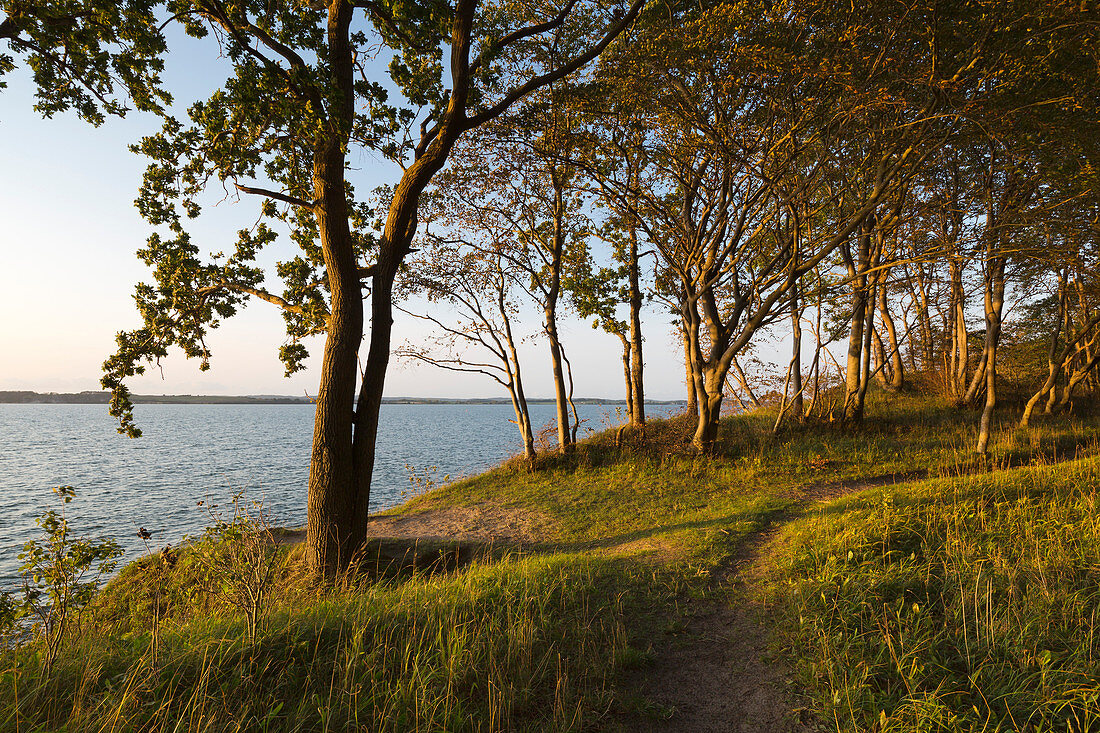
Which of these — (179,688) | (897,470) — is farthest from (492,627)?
(897,470)

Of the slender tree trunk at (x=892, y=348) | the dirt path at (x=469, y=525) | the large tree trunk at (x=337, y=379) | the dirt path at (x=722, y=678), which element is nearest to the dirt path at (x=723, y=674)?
the dirt path at (x=722, y=678)

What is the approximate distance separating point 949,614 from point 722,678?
199 cm

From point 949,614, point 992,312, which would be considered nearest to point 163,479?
point 949,614

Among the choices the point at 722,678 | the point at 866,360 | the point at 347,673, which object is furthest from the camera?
the point at 866,360

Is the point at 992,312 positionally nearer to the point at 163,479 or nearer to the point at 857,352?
the point at 857,352

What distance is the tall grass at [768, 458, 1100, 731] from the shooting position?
297 centimetres

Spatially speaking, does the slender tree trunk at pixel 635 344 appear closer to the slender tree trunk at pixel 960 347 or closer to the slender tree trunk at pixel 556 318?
the slender tree trunk at pixel 556 318

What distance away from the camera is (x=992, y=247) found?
36.5 ft

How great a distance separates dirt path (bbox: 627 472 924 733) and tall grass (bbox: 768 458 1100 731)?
25 centimetres

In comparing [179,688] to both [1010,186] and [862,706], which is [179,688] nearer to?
[862,706]

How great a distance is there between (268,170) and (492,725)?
1027cm

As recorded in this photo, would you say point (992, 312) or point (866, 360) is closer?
point (992, 312)

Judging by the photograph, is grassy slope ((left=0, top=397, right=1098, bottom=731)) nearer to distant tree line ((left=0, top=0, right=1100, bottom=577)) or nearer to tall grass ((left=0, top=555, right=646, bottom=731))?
tall grass ((left=0, top=555, right=646, bottom=731))

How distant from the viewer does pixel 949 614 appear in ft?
12.7
